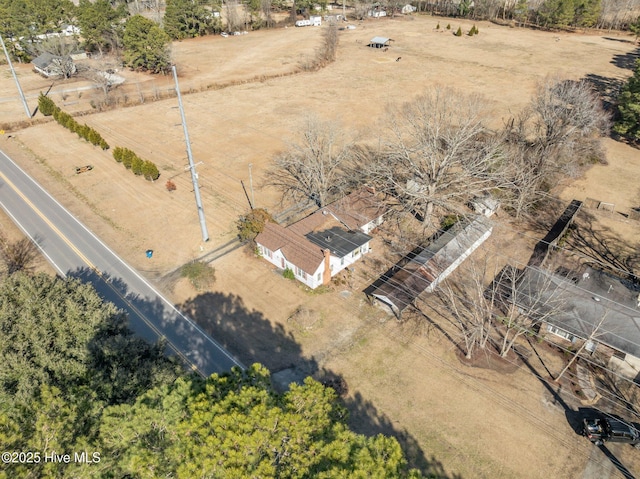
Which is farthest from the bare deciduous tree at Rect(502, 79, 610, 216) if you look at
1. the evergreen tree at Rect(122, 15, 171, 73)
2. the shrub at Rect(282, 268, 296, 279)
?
the evergreen tree at Rect(122, 15, 171, 73)

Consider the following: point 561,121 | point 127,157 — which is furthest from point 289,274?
point 561,121

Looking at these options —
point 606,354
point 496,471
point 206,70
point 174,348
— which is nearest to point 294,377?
point 174,348

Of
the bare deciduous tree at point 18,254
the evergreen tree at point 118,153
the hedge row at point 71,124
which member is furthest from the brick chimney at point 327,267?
the hedge row at point 71,124

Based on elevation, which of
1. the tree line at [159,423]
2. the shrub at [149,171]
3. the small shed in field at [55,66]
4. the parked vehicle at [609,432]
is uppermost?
the small shed in field at [55,66]

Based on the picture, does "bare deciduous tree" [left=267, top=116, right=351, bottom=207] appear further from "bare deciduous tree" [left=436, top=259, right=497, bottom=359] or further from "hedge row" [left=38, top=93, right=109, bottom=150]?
"hedge row" [left=38, top=93, right=109, bottom=150]

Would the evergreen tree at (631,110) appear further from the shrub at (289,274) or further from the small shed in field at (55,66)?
the small shed in field at (55,66)

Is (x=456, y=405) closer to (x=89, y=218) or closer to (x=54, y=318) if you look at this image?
(x=54, y=318)

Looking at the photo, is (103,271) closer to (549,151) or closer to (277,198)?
(277,198)
